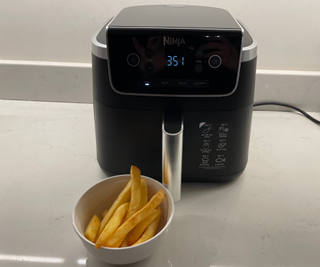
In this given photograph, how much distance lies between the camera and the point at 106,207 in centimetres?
56

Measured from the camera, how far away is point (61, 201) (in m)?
0.60

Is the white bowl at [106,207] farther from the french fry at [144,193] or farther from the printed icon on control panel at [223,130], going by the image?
the printed icon on control panel at [223,130]

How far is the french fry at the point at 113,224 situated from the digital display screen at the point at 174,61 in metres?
0.18

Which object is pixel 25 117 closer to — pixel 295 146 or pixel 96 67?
pixel 96 67

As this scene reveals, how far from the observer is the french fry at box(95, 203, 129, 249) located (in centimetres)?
42

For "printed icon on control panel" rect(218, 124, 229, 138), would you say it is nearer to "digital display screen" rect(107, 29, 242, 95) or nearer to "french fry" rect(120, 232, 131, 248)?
"digital display screen" rect(107, 29, 242, 95)

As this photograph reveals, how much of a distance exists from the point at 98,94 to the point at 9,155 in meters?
0.32

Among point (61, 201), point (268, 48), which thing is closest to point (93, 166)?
point (61, 201)

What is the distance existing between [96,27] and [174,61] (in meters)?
0.49

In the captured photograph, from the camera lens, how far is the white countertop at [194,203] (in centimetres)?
50

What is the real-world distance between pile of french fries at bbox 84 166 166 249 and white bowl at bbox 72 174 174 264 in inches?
0.5

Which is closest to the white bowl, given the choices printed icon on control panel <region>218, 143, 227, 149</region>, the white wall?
printed icon on control panel <region>218, 143, 227, 149</region>

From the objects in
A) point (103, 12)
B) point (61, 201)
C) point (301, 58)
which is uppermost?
point (103, 12)

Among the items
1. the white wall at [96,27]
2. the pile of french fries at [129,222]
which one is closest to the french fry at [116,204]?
the pile of french fries at [129,222]
